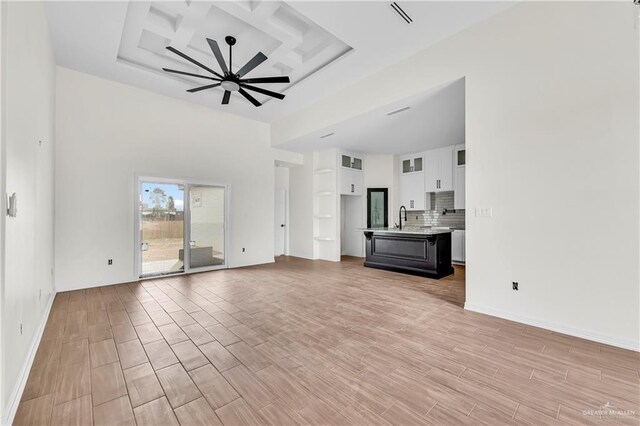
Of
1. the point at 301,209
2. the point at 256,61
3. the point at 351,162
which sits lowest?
the point at 301,209

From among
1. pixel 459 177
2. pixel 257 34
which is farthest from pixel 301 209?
pixel 257 34

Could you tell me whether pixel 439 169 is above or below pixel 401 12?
below

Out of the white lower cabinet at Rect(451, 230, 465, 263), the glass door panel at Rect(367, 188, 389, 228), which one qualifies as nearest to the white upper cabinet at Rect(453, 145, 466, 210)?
the white lower cabinet at Rect(451, 230, 465, 263)

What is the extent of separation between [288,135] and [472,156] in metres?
4.20

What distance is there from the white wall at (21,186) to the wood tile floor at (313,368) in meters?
0.22

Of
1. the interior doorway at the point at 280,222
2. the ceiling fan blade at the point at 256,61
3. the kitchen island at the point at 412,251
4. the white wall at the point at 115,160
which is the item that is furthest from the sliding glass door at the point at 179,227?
the kitchen island at the point at 412,251

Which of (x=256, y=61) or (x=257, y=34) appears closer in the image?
(x=256, y=61)

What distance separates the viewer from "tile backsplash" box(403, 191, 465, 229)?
7289 millimetres

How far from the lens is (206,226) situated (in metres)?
6.02

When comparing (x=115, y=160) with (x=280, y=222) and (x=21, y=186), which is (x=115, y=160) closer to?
(x=21, y=186)

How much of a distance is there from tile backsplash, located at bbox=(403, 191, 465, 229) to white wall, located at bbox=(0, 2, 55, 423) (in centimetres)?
776

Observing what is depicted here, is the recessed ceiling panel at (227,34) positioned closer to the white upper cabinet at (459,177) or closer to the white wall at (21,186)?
the white wall at (21,186)

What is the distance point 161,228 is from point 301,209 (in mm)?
3744

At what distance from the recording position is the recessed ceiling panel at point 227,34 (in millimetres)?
3340
